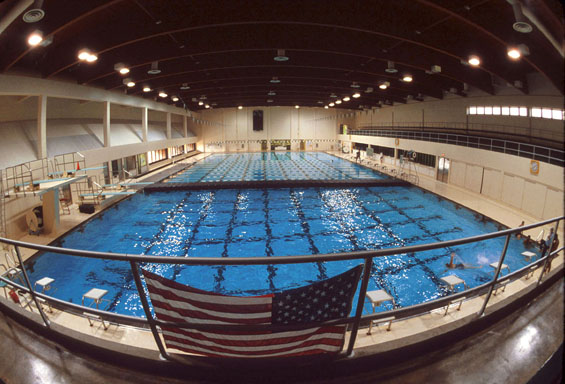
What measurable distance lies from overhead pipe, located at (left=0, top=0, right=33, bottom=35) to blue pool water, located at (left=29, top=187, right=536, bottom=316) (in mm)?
6360

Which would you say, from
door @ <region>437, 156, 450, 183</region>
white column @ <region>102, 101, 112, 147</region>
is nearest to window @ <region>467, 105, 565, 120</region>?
door @ <region>437, 156, 450, 183</region>

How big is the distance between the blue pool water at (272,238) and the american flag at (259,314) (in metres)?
6.16

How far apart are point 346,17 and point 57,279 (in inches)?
452

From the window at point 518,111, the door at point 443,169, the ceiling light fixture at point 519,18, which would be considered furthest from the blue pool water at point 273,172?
the ceiling light fixture at point 519,18

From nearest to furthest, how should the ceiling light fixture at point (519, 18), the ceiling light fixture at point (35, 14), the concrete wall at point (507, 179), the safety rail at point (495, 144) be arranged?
the ceiling light fixture at point (35, 14)
the ceiling light fixture at point (519, 18)
the safety rail at point (495, 144)
the concrete wall at point (507, 179)

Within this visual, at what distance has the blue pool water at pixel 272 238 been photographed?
27.3 ft

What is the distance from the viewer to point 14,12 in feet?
21.3

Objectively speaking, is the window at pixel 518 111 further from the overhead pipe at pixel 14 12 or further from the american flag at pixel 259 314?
the overhead pipe at pixel 14 12

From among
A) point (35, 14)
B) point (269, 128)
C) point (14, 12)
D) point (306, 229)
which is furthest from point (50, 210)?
point (269, 128)

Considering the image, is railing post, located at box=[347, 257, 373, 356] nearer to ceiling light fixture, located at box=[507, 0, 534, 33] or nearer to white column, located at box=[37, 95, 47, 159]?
ceiling light fixture, located at box=[507, 0, 534, 33]

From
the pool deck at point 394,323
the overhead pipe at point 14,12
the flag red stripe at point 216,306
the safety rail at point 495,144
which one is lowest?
the pool deck at point 394,323

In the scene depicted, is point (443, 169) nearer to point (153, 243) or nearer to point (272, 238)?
point (272, 238)

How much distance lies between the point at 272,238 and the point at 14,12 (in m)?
9.55

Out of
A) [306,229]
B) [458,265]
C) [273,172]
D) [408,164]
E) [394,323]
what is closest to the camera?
[394,323]
